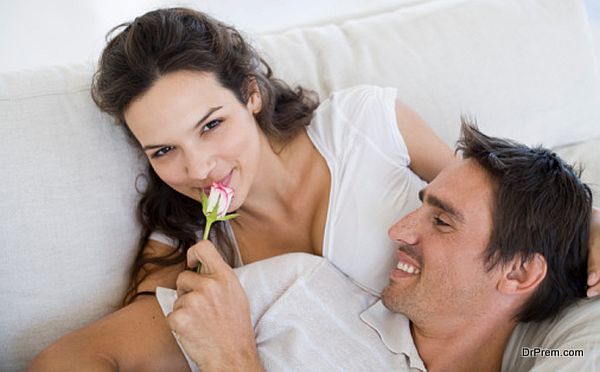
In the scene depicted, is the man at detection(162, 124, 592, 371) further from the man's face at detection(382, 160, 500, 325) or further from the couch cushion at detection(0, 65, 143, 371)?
the couch cushion at detection(0, 65, 143, 371)

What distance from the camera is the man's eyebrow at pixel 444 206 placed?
1.37 metres

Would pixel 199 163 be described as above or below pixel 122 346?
above

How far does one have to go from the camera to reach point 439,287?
1386 mm

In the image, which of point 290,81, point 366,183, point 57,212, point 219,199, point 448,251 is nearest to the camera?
point 219,199

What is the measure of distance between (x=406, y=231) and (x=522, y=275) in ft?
0.78

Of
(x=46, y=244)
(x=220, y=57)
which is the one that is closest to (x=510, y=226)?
(x=220, y=57)

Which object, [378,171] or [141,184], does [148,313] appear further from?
[378,171]

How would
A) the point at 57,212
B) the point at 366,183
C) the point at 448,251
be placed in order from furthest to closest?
1. the point at 366,183
2. the point at 57,212
3. the point at 448,251

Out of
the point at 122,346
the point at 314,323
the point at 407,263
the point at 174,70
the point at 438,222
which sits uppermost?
the point at 174,70

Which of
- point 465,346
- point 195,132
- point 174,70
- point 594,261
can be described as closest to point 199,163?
point 195,132

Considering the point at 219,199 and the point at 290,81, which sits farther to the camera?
the point at 290,81

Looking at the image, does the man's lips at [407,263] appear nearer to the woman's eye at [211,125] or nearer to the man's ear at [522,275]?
the man's ear at [522,275]

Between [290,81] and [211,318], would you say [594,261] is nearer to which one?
[211,318]

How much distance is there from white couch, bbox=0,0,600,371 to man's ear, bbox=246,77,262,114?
A: 0.23m
